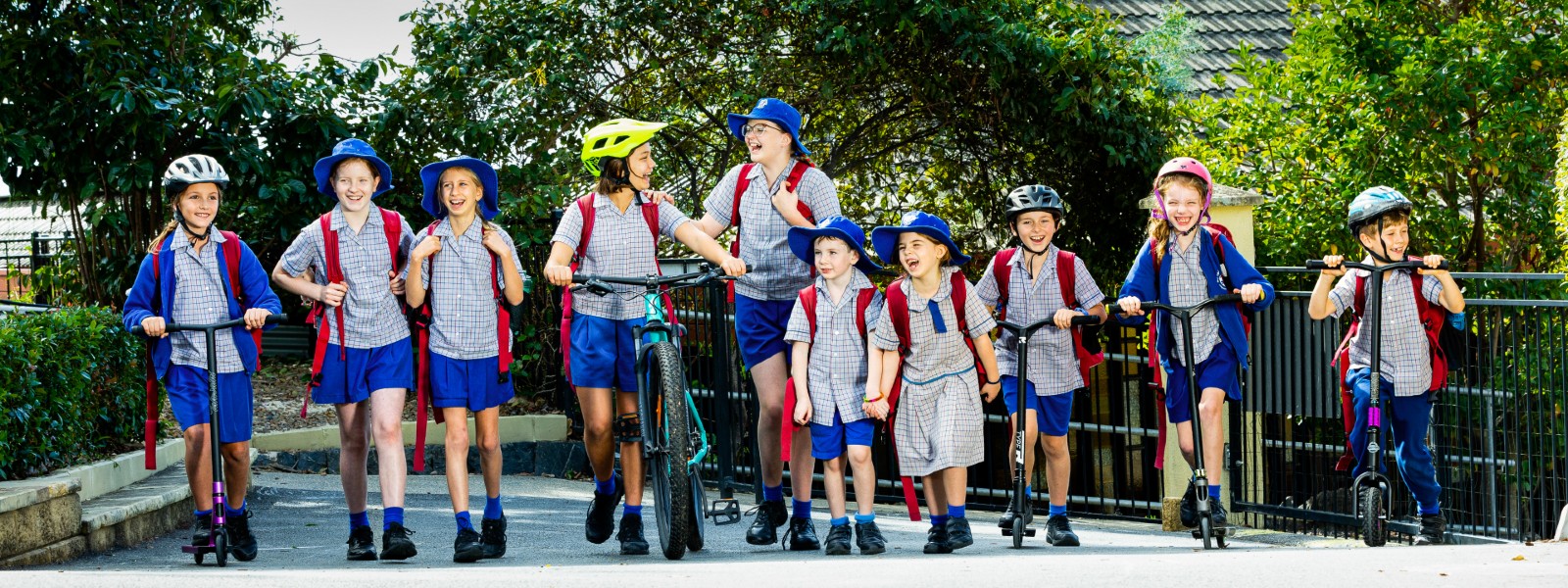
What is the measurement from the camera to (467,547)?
21.3ft

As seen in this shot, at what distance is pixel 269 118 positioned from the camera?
10.4 m

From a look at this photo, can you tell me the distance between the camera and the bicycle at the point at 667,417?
20.7 ft

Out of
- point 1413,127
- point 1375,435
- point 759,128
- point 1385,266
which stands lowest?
point 1375,435

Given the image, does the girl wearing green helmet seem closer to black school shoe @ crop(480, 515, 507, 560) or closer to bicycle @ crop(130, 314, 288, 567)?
black school shoe @ crop(480, 515, 507, 560)

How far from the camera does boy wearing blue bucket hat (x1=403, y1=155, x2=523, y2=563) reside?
21.7 ft

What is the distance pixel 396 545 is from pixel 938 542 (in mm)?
2115

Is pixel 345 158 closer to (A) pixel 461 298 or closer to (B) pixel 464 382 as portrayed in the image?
(A) pixel 461 298

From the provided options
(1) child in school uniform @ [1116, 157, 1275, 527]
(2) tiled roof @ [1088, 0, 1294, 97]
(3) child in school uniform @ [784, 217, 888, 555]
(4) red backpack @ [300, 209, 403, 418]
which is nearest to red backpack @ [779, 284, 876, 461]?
(3) child in school uniform @ [784, 217, 888, 555]

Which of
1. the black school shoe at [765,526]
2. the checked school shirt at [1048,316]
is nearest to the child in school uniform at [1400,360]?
the checked school shirt at [1048,316]

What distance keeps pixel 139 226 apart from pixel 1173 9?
8.40 m

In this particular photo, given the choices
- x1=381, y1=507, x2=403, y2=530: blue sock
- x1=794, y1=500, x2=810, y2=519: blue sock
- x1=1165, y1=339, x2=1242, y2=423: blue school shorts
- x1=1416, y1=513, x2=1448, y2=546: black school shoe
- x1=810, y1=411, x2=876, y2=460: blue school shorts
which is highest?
x1=1165, y1=339, x2=1242, y2=423: blue school shorts

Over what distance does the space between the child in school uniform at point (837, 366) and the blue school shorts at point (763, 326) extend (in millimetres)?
246

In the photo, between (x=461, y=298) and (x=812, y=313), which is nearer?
(x=461, y=298)

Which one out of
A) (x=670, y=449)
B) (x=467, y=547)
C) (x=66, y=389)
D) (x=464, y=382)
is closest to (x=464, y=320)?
(x=464, y=382)
